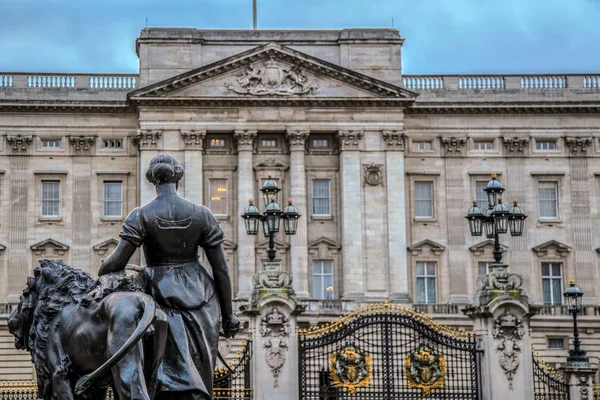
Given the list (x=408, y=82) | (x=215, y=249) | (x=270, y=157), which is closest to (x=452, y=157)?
(x=408, y=82)

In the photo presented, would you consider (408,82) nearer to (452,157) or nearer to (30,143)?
(452,157)

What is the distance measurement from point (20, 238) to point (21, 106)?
6187 mm

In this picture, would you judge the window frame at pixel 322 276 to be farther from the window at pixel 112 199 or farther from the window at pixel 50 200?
the window at pixel 50 200

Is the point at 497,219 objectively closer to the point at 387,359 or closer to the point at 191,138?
the point at 387,359

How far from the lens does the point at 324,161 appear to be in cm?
5753

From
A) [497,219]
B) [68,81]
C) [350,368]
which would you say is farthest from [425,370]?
[68,81]

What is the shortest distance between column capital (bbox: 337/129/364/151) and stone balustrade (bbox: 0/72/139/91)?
1008 cm

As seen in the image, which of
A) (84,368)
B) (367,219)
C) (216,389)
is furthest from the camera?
(367,219)

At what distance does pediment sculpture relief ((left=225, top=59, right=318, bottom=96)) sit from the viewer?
5672 cm

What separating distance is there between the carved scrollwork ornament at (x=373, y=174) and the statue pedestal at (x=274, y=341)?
1198 inches

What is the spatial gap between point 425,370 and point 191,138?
3163cm

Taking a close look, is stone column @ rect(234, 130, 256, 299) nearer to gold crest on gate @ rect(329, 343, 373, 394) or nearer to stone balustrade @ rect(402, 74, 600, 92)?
stone balustrade @ rect(402, 74, 600, 92)

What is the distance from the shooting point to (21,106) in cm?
5744

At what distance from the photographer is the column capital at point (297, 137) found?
186 feet
